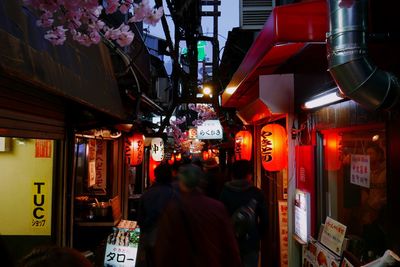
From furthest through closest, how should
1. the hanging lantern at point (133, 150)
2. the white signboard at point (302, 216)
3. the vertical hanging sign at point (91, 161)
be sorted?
the hanging lantern at point (133, 150) < the vertical hanging sign at point (91, 161) < the white signboard at point (302, 216)

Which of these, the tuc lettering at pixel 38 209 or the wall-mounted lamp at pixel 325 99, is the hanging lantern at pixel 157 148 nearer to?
the tuc lettering at pixel 38 209

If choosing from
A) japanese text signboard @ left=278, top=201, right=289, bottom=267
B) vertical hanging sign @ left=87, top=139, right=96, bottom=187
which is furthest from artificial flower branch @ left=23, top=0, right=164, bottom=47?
vertical hanging sign @ left=87, top=139, right=96, bottom=187

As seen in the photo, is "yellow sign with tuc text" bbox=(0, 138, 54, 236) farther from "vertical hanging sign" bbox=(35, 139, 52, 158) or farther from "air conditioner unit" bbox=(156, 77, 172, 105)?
"air conditioner unit" bbox=(156, 77, 172, 105)

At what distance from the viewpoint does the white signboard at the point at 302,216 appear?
8.58 metres

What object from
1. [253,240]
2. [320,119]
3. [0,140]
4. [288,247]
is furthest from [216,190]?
[0,140]

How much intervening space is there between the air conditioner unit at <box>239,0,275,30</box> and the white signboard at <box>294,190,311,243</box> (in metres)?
7.90

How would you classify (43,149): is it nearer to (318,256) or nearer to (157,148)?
(318,256)

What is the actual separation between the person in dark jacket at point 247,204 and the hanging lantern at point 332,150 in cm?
149

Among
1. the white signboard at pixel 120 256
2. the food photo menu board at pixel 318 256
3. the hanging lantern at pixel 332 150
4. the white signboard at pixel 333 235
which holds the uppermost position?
the hanging lantern at pixel 332 150

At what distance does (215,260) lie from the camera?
507cm

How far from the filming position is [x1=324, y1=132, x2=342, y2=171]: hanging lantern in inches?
309

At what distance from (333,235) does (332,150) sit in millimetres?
1667

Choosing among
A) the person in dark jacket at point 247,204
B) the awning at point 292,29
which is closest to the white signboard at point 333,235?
the person in dark jacket at point 247,204

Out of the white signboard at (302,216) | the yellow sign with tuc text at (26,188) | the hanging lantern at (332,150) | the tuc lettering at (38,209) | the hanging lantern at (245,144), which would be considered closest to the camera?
the hanging lantern at (332,150)
